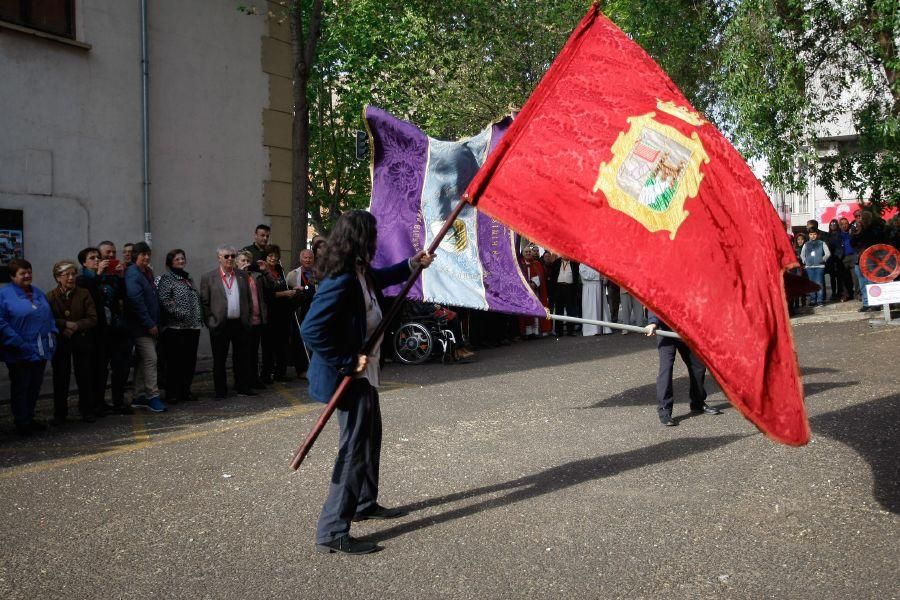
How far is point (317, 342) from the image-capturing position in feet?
16.3

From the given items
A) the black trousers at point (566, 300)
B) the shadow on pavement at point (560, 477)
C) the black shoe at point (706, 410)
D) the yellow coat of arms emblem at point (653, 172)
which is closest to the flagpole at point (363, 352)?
the shadow on pavement at point (560, 477)

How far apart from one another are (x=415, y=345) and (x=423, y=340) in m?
0.15

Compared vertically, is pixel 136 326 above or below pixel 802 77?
below

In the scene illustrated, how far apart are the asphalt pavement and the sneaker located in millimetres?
263

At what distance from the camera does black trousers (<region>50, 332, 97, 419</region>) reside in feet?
30.1

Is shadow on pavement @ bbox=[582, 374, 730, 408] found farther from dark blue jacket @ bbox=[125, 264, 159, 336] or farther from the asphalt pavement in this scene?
dark blue jacket @ bbox=[125, 264, 159, 336]

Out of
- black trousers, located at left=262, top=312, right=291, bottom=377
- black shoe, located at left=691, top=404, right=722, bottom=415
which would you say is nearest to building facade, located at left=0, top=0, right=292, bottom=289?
black trousers, located at left=262, top=312, right=291, bottom=377

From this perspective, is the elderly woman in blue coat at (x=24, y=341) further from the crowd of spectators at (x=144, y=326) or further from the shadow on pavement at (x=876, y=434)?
the shadow on pavement at (x=876, y=434)

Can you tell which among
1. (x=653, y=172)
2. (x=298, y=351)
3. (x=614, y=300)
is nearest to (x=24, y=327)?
(x=298, y=351)

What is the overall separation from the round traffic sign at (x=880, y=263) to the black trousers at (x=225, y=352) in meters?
11.4

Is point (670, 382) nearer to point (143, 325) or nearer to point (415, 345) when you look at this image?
point (143, 325)

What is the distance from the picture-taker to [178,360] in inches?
413

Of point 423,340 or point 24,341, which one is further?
point 423,340

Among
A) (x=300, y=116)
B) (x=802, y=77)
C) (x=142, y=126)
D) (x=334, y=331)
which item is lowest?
(x=334, y=331)
